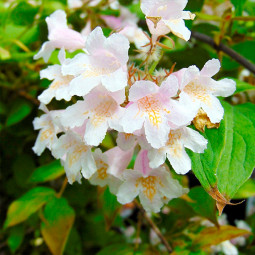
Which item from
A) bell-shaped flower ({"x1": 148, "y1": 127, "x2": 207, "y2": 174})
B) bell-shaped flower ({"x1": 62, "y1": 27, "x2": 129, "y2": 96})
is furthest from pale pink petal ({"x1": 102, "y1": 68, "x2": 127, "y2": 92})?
bell-shaped flower ({"x1": 148, "y1": 127, "x2": 207, "y2": 174})

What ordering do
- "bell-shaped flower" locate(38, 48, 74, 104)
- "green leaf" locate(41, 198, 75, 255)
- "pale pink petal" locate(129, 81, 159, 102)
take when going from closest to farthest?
"pale pink petal" locate(129, 81, 159, 102) < "bell-shaped flower" locate(38, 48, 74, 104) < "green leaf" locate(41, 198, 75, 255)

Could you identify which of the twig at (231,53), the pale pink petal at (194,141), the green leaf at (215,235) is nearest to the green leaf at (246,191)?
the green leaf at (215,235)

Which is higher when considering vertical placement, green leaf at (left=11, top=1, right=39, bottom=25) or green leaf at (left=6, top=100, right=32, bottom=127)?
green leaf at (left=11, top=1, right=39, bottom=25)

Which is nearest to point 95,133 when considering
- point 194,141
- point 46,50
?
point 194,141

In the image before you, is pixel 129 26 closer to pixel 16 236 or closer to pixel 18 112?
pixel 18 112

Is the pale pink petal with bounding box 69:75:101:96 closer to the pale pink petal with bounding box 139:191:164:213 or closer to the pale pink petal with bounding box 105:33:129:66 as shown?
the pale pink petal with bounding box 105:33:129:66

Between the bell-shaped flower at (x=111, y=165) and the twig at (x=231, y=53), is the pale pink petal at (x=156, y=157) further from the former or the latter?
the twig at (x=231, y=53)
